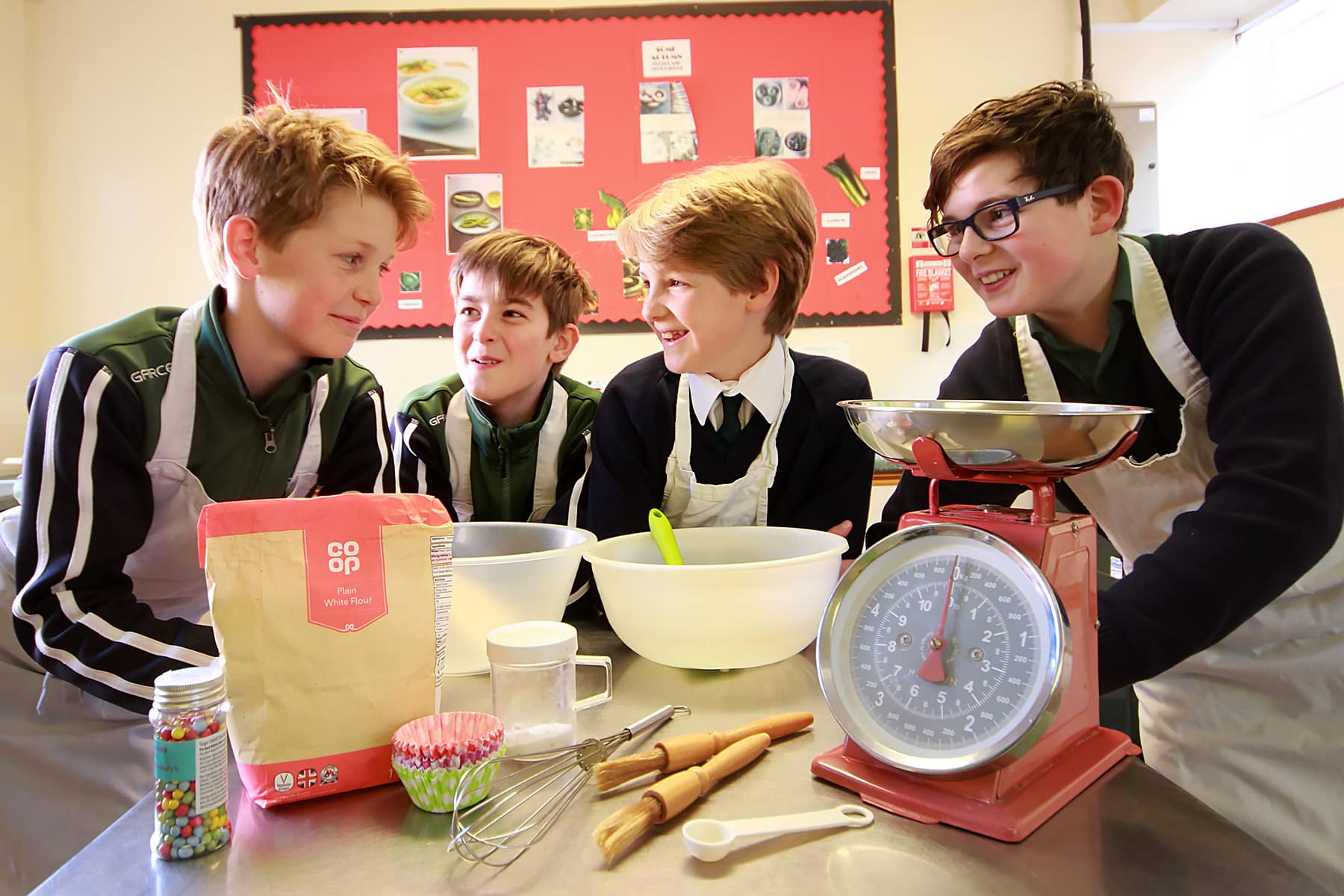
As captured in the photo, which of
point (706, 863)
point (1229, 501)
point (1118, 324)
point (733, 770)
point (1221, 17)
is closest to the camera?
point (706, 863)

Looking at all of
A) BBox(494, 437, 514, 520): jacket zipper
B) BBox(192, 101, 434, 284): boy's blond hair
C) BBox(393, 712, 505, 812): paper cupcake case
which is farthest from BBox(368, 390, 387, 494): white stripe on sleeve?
BBox(393, 712, 505, 812): paper cupcake case

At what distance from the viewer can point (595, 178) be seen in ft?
8.71

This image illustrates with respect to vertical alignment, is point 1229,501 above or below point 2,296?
below

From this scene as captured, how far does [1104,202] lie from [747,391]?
1.68 ft

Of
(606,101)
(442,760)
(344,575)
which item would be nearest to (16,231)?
(606,101)

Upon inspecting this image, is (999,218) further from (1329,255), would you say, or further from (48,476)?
(1329,255)

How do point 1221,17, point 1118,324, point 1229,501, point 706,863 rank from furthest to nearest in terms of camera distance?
point 1221,17
point 1118,324
point 1229,501
point 706,863

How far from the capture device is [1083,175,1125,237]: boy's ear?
3.15 feet

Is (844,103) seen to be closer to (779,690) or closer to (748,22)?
(748,22)

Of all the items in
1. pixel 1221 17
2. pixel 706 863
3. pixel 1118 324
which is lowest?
pixel 706 863

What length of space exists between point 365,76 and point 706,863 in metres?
2.80

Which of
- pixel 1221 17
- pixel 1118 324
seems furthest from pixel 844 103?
pixel 1118 324

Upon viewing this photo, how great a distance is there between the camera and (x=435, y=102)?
264cm

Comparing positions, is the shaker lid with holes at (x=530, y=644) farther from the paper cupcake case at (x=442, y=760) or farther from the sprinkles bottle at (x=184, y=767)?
the sprinkles bottle at (x=184, y=767)
